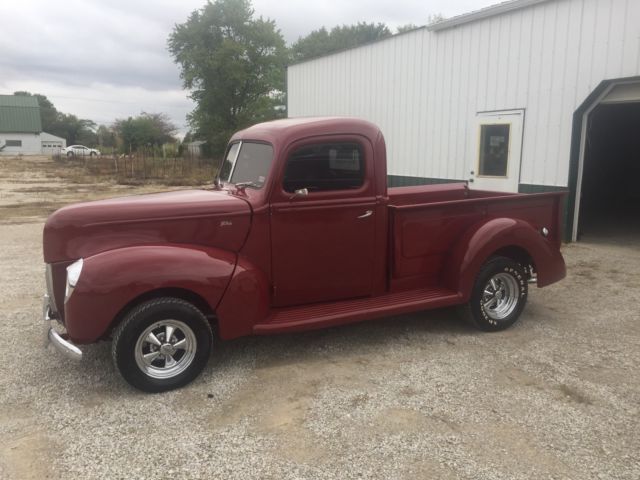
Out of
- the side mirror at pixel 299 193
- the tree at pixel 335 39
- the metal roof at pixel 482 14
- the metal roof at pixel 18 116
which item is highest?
the tree at pixel 335 39

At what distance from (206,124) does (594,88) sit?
125ft

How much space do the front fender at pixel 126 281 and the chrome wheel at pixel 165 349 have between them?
0.26 meters

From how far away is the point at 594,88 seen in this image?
811cm

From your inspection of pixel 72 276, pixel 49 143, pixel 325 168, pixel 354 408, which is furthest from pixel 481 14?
pixel 49 143

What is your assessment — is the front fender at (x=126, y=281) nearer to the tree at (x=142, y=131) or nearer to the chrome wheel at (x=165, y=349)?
the chrome wheel at (x=165, y=349)

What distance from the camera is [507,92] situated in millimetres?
9445

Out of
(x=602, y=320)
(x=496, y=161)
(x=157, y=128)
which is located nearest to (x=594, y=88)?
(x=496, y=161)

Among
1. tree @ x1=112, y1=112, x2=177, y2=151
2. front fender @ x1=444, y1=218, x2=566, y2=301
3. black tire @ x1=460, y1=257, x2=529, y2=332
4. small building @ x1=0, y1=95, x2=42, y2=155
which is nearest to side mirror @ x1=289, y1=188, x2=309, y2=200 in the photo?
front fender @ x1=444, y1=218, x2=566, y2=301

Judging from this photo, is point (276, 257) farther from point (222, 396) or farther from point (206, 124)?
point (206, 124)

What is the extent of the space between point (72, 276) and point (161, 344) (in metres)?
0.75

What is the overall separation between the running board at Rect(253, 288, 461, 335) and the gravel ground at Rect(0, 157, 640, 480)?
359mm

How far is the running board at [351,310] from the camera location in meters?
4.00

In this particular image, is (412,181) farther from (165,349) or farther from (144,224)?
(165,349)

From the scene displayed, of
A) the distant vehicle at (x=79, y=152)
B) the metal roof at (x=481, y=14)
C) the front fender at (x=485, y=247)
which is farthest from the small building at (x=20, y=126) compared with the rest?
the front fender at (x=485, y=247)
